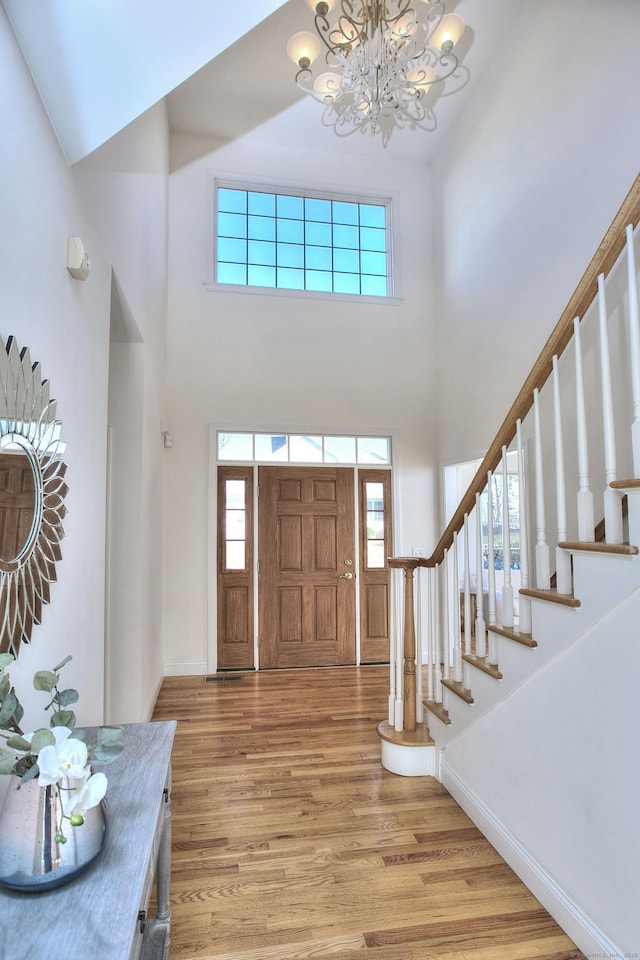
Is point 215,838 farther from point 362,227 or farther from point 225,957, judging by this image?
point 362,227

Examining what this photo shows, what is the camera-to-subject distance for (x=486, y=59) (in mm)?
4281

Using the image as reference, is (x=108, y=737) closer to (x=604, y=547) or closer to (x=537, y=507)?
(x=604, y=547)

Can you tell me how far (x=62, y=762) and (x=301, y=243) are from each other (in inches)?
213

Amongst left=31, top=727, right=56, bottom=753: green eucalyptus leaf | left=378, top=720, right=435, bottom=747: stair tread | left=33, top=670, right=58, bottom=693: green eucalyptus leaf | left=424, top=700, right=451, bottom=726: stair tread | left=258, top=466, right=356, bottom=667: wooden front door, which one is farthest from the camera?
left=258, top=466, right=356, bottom=667: wooden front door

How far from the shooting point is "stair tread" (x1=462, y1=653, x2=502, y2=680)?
223 cm

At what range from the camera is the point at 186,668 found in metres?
4.80

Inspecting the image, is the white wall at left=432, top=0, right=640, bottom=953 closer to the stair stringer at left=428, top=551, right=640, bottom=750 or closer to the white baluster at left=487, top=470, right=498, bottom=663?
the stair stringer at left=428, top=551, right=640, bottom=750

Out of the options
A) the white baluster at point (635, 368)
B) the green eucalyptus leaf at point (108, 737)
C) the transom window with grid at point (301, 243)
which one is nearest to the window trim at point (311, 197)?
the transom window with grid at point (301, 243)

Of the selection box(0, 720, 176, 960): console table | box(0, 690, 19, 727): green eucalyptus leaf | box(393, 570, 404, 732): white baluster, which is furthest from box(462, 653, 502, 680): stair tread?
box(0, 690, 19, 727): green eucalyptus leaf

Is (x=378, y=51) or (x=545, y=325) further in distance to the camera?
(x=545, y=325)

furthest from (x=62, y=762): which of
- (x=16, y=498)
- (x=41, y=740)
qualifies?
(x=16, y=498)

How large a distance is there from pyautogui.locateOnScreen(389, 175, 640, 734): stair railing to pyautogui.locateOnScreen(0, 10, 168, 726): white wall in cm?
165

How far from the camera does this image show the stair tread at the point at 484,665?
223 centimetres

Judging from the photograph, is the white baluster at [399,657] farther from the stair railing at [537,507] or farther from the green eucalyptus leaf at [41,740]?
the green eucalyptus leaf at [41,740]
